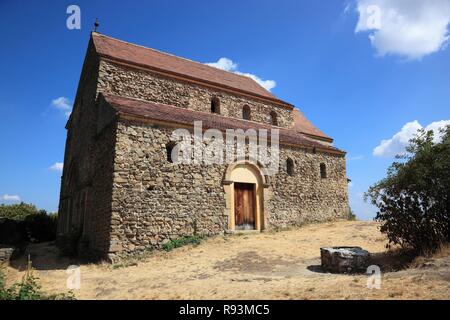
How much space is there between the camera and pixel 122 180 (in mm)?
11109

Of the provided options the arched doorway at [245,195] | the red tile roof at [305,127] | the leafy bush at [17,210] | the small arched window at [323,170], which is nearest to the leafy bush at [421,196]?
the arched doorway at [245,195]

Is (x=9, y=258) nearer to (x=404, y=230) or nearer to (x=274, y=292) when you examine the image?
(x=274, y=292)

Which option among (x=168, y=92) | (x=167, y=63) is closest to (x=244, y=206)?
(x=168, y=92)

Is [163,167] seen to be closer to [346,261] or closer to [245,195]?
[245,195]

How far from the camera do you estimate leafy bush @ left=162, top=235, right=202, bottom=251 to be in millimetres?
11422

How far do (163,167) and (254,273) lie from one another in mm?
5367

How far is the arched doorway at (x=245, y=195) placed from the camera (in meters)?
13.7

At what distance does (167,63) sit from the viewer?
18.2m

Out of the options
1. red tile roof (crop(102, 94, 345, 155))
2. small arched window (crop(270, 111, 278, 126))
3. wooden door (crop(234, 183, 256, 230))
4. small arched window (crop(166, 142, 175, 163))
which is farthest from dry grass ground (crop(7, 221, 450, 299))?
small arched window (crop(270, 111, 278, 126))

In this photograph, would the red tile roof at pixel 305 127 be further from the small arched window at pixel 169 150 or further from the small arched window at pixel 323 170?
the small arched window at pixel 169 150

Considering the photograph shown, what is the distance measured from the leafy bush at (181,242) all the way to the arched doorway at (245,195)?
72.3 inches

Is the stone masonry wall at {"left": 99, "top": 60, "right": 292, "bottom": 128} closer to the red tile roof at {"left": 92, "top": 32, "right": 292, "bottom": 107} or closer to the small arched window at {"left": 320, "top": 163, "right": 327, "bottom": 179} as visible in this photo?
the red tile roof at {"left": 92, "top": 32, "right": 292, "bottom": 107}

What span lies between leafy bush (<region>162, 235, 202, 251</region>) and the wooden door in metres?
2.35

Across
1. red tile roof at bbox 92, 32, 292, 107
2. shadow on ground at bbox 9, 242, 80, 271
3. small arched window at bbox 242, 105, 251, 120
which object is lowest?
shadow on ground at bbox 9, 242, 80, 271
